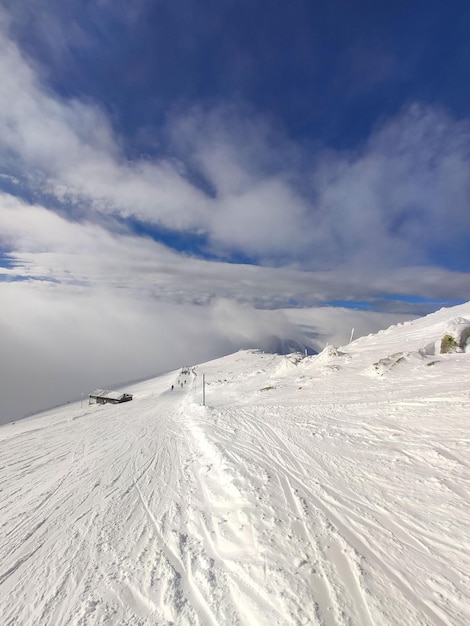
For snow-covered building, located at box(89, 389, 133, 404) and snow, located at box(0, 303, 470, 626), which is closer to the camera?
snow, located at box(0, 303, 470, 626)

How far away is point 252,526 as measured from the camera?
18.3 feet

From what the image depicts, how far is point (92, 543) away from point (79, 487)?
3231 mm

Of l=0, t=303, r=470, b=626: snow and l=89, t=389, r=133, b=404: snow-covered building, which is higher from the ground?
l=0, t=303, r=470, b=626: snow

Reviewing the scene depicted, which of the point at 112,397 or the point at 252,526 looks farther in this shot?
the point at 112,397

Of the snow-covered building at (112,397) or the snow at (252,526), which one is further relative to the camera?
the snow-covered building at (112,397)

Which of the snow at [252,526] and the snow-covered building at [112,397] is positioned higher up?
the snow at [252,526]

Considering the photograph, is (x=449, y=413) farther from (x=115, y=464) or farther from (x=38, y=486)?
(x=38, y=486)

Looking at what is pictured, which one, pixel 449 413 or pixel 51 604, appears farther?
pixel 449 413

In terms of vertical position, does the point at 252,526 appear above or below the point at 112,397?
above

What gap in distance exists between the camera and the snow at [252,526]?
3.95 m

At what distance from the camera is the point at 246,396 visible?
2511 cm

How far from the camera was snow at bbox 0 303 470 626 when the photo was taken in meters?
3.95

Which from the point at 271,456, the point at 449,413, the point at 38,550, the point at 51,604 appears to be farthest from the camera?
the point at 449,413

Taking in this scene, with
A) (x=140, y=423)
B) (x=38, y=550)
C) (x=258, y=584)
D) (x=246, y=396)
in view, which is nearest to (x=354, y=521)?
(x=258, y=584)
